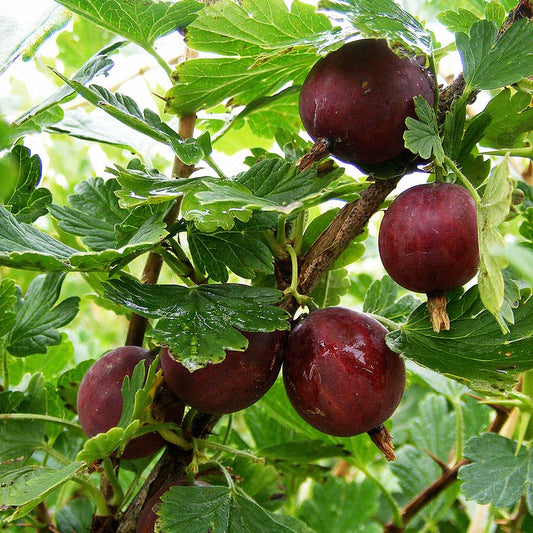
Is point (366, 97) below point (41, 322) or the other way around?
the other way around

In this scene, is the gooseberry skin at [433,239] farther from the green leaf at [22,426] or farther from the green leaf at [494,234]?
the green leaf at [22,426]

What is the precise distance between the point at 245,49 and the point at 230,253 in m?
0.19

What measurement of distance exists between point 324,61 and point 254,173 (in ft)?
0.35

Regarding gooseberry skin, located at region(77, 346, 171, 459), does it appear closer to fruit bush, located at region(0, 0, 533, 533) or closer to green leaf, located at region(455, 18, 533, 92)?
fruit bush, located at region(0, 0, 533, 533)

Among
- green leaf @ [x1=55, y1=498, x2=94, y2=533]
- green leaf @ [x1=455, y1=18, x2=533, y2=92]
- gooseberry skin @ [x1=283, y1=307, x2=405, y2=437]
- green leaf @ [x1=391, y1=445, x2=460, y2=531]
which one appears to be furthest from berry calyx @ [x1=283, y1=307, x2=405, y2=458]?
green leaf @ [x1=391, y1=445, x2=460, y2=531]

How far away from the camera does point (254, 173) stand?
501mm

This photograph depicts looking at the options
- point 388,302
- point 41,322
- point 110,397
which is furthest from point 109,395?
point 388,302

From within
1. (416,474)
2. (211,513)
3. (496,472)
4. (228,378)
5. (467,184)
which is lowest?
(416,474)

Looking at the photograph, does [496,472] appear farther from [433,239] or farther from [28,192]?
[28,192]

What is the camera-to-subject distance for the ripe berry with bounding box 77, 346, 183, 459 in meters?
0.52

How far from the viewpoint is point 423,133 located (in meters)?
0.46

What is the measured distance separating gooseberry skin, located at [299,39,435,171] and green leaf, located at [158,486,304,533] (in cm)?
30

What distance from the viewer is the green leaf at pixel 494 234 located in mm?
383

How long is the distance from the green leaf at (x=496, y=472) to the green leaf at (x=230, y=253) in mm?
334
